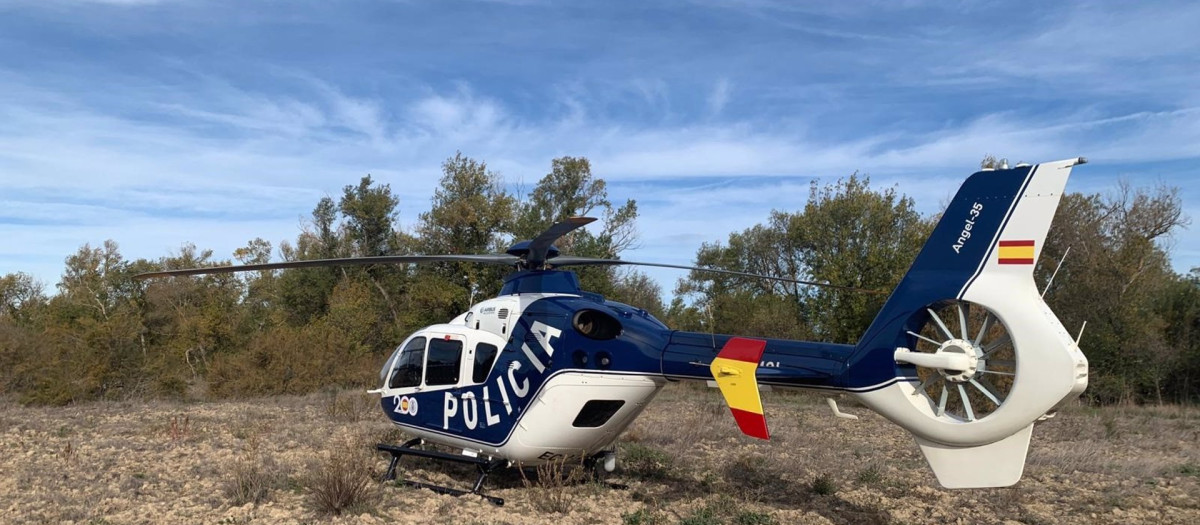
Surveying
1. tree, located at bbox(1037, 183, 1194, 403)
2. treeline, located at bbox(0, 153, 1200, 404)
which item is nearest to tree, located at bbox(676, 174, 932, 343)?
treeline, located at bbox(0, 153, 1200, 404)

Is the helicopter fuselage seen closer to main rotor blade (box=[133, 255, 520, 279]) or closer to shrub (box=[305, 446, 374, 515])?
main rotor blade (box=[133, 255, 520, 279])

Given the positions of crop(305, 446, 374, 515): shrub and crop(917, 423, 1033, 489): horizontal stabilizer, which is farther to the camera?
crop(305, 446, 374, 515): shrub

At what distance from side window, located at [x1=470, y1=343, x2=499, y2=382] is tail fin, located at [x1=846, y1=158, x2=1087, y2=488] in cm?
471

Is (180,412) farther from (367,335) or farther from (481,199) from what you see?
(481,199)

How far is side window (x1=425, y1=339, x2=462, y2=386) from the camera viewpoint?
1022cm

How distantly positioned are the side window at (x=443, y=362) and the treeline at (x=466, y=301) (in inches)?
622

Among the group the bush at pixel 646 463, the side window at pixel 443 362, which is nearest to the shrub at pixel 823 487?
the bush at pixel 646 463

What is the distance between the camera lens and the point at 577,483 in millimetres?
10227

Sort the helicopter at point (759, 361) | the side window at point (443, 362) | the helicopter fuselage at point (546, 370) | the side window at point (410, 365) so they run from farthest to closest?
the side window at point (410, 365) → the side window at point (443, 362) → the helicopter fuselage at point (546, 370) → the helicopter at point (759, 361)

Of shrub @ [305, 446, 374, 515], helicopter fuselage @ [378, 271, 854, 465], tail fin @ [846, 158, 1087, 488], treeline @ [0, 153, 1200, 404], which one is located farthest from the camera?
treeline @ [0, 153, 1200, 404]

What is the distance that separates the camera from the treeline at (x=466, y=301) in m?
26.6

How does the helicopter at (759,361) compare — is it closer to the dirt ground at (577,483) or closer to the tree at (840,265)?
the dirt ground at (577,483)

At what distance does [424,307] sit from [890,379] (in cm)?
3280

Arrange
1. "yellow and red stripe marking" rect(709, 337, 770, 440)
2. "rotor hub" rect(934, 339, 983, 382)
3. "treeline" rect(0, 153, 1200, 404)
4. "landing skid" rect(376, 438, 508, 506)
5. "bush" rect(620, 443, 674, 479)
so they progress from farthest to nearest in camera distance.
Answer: "treeline" rect(0, 153, 1200, 404), "bush" rect(620, 443, 674, 479), "landing skid" rect(376, 438, 508, 506), "yellow and red stripe marking" rect(709, 337, 770, 440), "rotor hub" rect(934, 339, 983, 382)
